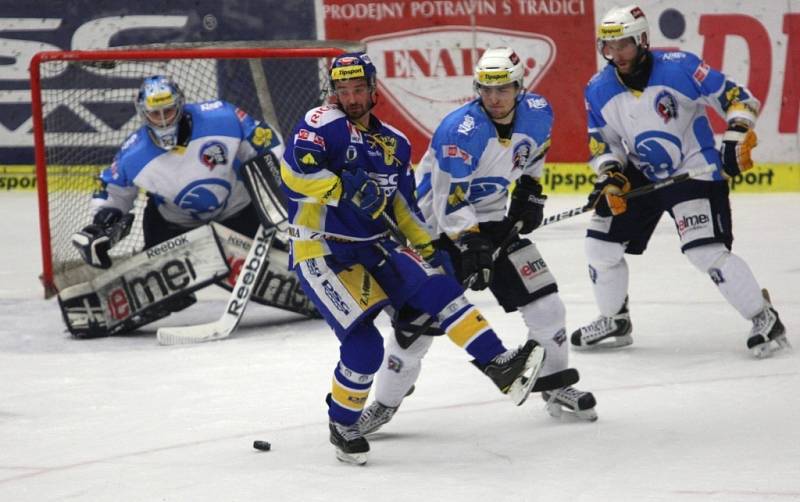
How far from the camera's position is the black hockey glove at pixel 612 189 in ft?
17.8

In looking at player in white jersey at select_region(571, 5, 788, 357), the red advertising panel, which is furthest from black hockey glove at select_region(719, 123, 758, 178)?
the red advertising panel

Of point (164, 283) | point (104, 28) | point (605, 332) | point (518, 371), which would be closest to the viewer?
point (518, 371)

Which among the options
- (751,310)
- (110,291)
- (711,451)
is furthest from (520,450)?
(110,291)

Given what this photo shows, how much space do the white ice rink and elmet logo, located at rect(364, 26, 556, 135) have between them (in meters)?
2.58

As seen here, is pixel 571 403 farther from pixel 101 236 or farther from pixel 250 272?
pixel 101 236

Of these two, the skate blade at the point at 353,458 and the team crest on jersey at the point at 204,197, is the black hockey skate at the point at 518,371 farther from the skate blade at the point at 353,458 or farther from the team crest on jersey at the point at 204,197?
the team crest on jersey at the point at 204,197

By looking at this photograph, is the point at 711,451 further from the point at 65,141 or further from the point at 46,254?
the point at 65,141

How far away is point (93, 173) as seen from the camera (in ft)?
24.6

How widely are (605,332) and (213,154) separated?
1926 mm

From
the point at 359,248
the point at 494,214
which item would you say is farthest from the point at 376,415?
the point at 494,214

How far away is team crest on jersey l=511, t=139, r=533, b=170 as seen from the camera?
4.60m

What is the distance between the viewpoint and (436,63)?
922 centimetres

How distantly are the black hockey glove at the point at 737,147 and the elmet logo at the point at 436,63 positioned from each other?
3.90 metres

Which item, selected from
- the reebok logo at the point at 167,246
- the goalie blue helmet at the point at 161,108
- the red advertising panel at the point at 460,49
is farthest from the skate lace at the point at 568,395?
the red advertising panel at the point at 460,49
